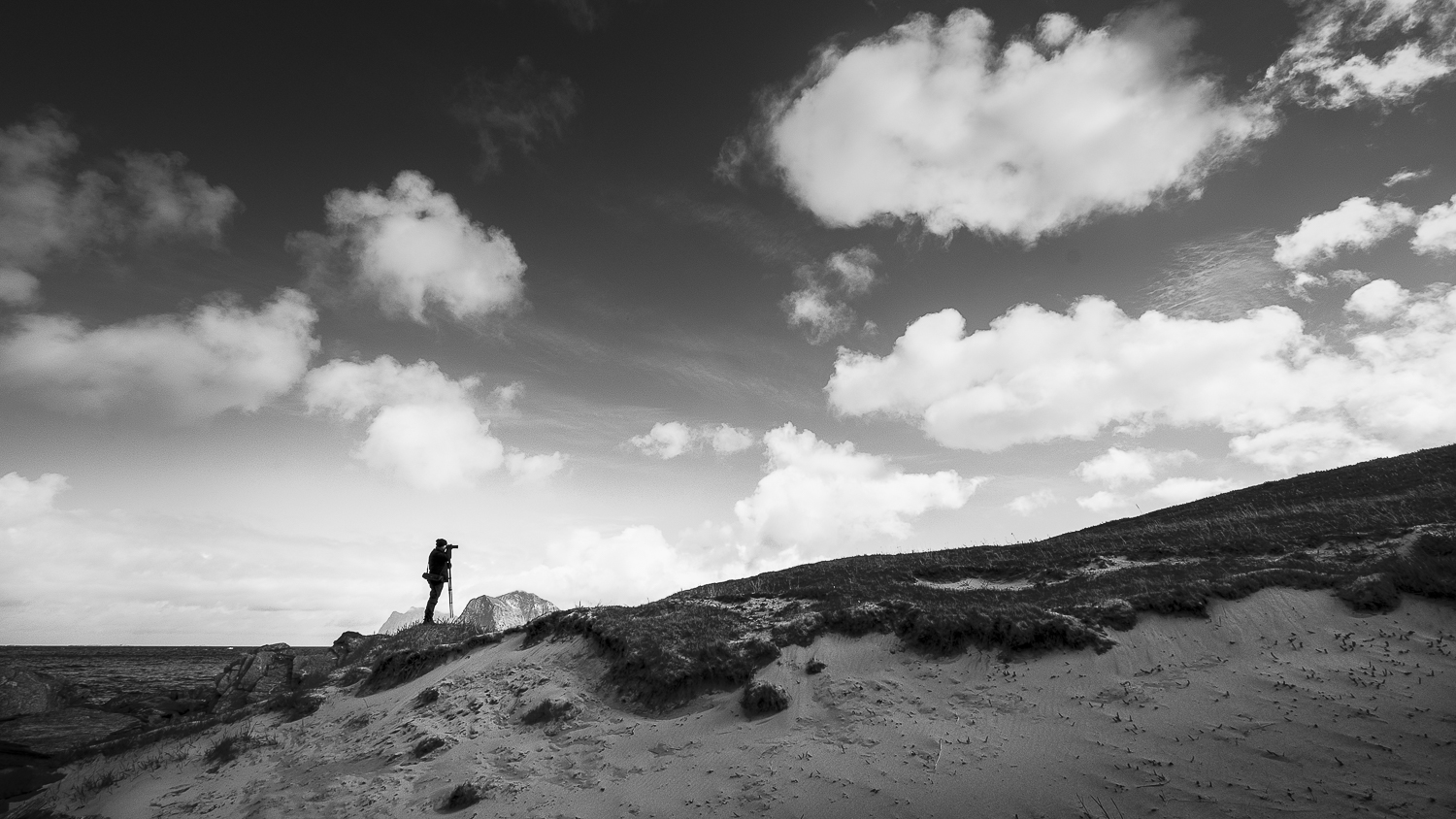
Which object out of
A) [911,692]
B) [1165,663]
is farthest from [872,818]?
[1165,663]

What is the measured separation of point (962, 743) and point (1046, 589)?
31.3 feet

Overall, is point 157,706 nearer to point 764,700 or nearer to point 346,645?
point 346,645

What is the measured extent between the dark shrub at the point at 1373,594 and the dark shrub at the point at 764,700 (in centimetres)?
1205

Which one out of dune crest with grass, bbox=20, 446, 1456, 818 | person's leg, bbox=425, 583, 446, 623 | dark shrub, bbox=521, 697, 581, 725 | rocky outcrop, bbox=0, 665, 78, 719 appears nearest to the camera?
dune crest with grass, bbox=20, 446, 1456, 818

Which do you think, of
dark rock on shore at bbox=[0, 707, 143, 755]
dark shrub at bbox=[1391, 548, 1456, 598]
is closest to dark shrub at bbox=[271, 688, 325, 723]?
dark rock on shore at bbox=[0, 707, 143, 755]

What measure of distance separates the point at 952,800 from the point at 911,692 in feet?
10.3

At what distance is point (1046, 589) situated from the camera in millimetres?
18000

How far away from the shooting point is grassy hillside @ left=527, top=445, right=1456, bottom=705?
13.1 meters

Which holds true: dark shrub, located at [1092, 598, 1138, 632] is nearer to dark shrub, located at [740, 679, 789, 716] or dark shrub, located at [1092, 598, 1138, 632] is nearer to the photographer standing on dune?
dark shrub, located at [740, 679, 789, 716]

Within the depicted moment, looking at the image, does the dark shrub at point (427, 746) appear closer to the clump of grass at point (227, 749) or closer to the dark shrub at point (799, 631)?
the clump of grass at point (227, 749)

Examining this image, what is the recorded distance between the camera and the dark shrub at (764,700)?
12.4 meters

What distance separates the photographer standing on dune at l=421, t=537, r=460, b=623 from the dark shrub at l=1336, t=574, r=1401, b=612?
2867 cm

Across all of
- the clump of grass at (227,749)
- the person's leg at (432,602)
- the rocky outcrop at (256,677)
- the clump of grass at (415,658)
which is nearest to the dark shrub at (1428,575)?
the clump of grass at (415,658)

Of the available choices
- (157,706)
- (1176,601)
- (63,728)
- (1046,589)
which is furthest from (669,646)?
(157,706)
